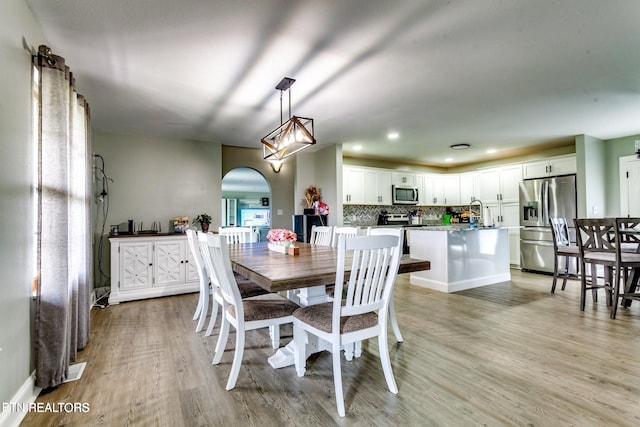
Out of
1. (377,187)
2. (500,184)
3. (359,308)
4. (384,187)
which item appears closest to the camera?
(359,308)

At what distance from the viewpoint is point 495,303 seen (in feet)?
12.1

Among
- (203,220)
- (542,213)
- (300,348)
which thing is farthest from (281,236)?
(542,213)

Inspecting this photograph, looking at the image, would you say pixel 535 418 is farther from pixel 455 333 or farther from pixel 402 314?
pixel 402 314

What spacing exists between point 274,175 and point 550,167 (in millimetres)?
5117

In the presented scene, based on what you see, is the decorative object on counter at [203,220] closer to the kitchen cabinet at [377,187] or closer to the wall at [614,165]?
the kitchen cabinet at [377,187]

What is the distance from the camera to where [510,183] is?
6.13m

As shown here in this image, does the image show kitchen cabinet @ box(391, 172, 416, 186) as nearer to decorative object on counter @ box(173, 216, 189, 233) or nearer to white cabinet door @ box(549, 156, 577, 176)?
white cabinet door @ box(549, 156, 577, 176)

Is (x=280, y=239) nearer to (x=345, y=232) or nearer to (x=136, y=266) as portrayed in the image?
(x=345, y=232)

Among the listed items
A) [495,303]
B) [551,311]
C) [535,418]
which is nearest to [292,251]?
[535,418]

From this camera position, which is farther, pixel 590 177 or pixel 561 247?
pixel 590 177

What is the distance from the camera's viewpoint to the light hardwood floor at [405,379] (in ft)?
5.35

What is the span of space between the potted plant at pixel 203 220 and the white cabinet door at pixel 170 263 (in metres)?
0.49

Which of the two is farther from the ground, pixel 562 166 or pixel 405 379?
pixel 562 166

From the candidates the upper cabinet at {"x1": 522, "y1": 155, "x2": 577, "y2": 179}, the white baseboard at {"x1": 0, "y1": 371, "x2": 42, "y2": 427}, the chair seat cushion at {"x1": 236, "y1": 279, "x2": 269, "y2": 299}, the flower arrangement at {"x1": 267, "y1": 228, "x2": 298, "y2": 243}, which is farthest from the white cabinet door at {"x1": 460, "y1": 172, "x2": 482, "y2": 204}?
the white baseboard at {"x1": 0, "y1": 371, "x2": 42, "y2": 427}
